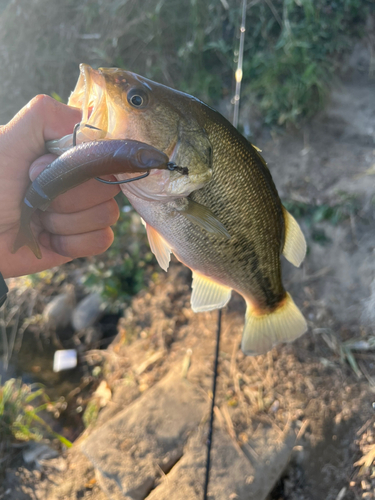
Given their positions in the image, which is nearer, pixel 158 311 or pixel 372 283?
pixel 372 283

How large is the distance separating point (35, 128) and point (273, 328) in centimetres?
159

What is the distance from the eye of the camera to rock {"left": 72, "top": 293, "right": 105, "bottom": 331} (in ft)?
12.9

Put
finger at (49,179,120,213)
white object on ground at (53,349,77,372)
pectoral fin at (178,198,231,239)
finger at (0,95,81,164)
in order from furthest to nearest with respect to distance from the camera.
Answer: white object on ground at (53,349,77,372), finger at (49,179,120,213), finger at (0,95,81,164), pectoral fin at (178,198,231,239)

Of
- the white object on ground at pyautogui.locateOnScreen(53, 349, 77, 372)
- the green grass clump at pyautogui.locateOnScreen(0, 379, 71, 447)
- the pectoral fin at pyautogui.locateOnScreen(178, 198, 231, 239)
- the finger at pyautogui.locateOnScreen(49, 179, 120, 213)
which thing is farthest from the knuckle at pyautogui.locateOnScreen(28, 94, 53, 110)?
the white object on ground at pyautogui.locateOnScreen(53, 349, 77, 372)

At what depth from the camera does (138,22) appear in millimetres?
4930

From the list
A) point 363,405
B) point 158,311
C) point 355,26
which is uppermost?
point 355,26

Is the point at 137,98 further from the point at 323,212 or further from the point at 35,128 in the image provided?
the point at 323,212

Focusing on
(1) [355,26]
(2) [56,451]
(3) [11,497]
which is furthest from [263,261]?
(1) [355,26]

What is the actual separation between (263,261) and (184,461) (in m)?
1.55

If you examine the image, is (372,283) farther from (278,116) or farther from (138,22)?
(138,22)

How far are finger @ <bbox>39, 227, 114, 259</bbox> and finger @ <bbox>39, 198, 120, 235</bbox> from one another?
4 centimetres

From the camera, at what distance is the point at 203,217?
1.33 meters

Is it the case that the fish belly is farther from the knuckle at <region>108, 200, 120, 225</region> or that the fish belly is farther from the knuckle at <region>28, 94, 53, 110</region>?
the knuckle at <region>28, 94, 53, 110</region>

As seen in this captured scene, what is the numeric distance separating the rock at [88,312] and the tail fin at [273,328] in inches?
95.7
